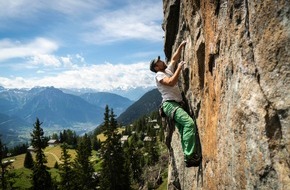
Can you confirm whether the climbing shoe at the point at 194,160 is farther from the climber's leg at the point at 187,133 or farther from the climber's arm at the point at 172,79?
the climber's arm at the point at 172,79

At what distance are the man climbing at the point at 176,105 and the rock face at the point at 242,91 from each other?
0.49 m

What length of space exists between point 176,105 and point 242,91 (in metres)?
5.43

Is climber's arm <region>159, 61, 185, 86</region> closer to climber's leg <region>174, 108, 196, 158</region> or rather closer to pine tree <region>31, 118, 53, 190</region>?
climber's leg <region>174, 108, 196, 158</region>

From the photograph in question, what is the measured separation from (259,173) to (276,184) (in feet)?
1.92

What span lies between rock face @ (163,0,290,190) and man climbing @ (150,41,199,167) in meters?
0.49

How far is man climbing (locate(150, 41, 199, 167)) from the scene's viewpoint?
13.1 m

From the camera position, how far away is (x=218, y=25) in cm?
1080

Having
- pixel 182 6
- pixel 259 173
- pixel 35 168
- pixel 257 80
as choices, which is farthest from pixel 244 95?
pixel 35 168

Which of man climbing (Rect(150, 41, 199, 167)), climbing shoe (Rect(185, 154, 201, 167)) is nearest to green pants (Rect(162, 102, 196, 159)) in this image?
man climbing (Rect(150, 41, 199, 167))

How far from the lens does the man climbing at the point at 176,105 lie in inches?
516

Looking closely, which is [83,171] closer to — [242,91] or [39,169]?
[39,169]

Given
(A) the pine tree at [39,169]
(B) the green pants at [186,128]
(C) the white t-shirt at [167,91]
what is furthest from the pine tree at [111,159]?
(B) the green pants at [186,128]

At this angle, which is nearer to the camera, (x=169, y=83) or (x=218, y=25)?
(x=218, y=25)

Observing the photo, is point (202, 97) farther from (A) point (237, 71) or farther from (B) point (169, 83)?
(A) point (237, 71)
